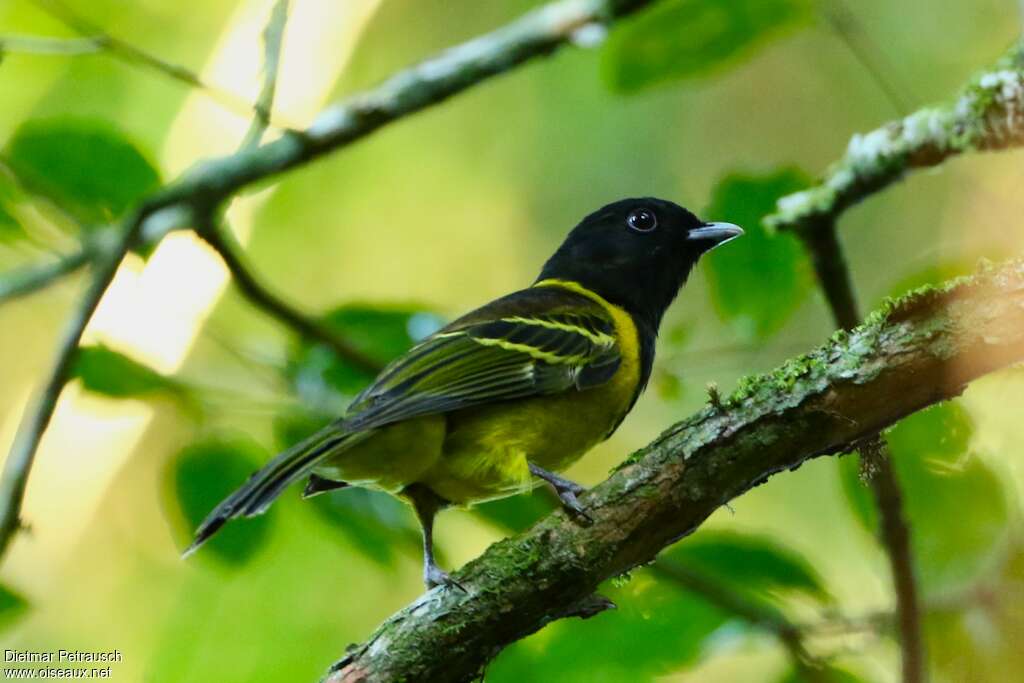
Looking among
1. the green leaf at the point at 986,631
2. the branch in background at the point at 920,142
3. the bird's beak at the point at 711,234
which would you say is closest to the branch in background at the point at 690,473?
the branch in background at the point at 920,142

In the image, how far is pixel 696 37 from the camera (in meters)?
3.62

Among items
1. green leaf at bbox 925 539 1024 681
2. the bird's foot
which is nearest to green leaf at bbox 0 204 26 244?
the bird's foot

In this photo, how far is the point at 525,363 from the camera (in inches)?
151

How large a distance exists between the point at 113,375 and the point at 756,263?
197cm

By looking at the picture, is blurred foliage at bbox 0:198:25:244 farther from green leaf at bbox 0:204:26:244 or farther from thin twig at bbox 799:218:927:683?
thin twig at bbox 799:218:927:683

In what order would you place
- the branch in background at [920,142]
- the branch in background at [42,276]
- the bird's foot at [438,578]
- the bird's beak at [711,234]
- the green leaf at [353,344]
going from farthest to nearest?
the bird's beak at [711,234]
the green leaf at [353,344]
the branch in background at [42,276]
the branch in background at [920,142]
the bird's foot at [438,578]

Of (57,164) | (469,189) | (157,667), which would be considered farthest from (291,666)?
(469,189)

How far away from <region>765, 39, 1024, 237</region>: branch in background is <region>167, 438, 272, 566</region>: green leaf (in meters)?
1.74

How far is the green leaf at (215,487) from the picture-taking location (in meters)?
3.47

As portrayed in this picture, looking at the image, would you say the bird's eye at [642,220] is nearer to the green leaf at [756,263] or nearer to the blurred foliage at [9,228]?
the green leaf at [756,263]

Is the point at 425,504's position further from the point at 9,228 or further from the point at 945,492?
the point at 945,492

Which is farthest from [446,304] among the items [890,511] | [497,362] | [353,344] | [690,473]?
[690,473]

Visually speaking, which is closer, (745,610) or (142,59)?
(142,59)

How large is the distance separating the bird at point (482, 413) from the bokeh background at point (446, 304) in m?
0.14
